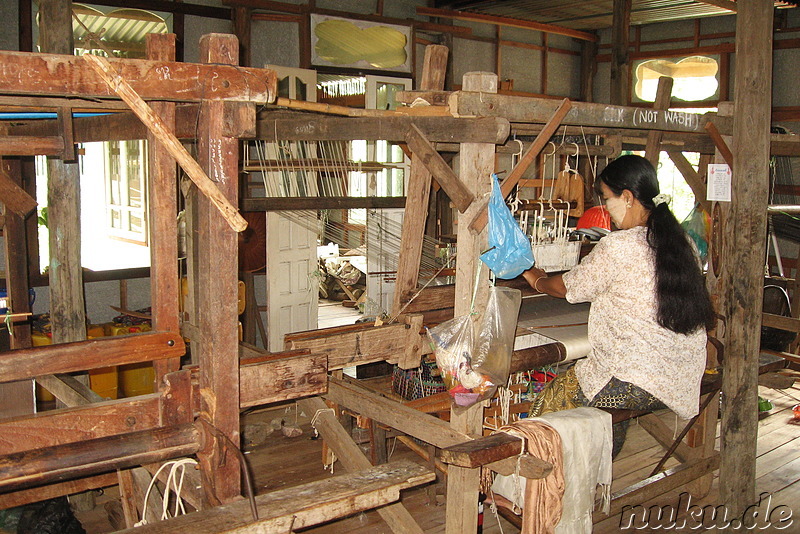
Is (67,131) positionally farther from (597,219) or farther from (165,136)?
(597,219)

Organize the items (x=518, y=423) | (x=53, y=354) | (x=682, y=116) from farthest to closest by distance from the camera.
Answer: (x=682, y=116) → (x=518, y=423) → (x=53, y=354)

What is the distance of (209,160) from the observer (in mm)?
2197

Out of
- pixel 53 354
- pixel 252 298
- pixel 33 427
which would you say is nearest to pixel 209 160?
pixel 53 354

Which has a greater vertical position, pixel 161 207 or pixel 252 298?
pixel 161 207

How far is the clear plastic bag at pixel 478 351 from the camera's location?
3109 mm

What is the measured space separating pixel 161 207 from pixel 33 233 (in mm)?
4400

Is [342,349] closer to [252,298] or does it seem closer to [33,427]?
[33,427]

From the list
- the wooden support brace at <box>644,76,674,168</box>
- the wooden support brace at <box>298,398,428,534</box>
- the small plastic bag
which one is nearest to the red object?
Result: the wooden support brace at <box>644,76,674,168</box>

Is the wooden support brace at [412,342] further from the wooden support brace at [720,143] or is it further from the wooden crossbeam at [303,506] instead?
the wooden support brace at [720,143]

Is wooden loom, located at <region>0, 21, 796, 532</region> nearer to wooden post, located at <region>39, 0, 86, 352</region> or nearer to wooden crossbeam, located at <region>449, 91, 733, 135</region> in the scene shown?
wooden crossbeam, located at <region>449, 91, 733, 135</region>

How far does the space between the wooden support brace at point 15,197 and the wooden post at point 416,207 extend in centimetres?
217

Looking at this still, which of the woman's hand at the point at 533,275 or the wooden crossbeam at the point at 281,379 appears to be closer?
the wooden crossbeam at the point at 281,379

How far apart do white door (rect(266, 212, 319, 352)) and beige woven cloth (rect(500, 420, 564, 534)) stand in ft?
14.9

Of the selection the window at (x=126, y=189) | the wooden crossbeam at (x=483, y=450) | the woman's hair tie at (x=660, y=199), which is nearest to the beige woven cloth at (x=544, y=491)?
the wooden crossbeam at (x=483, y=450)
